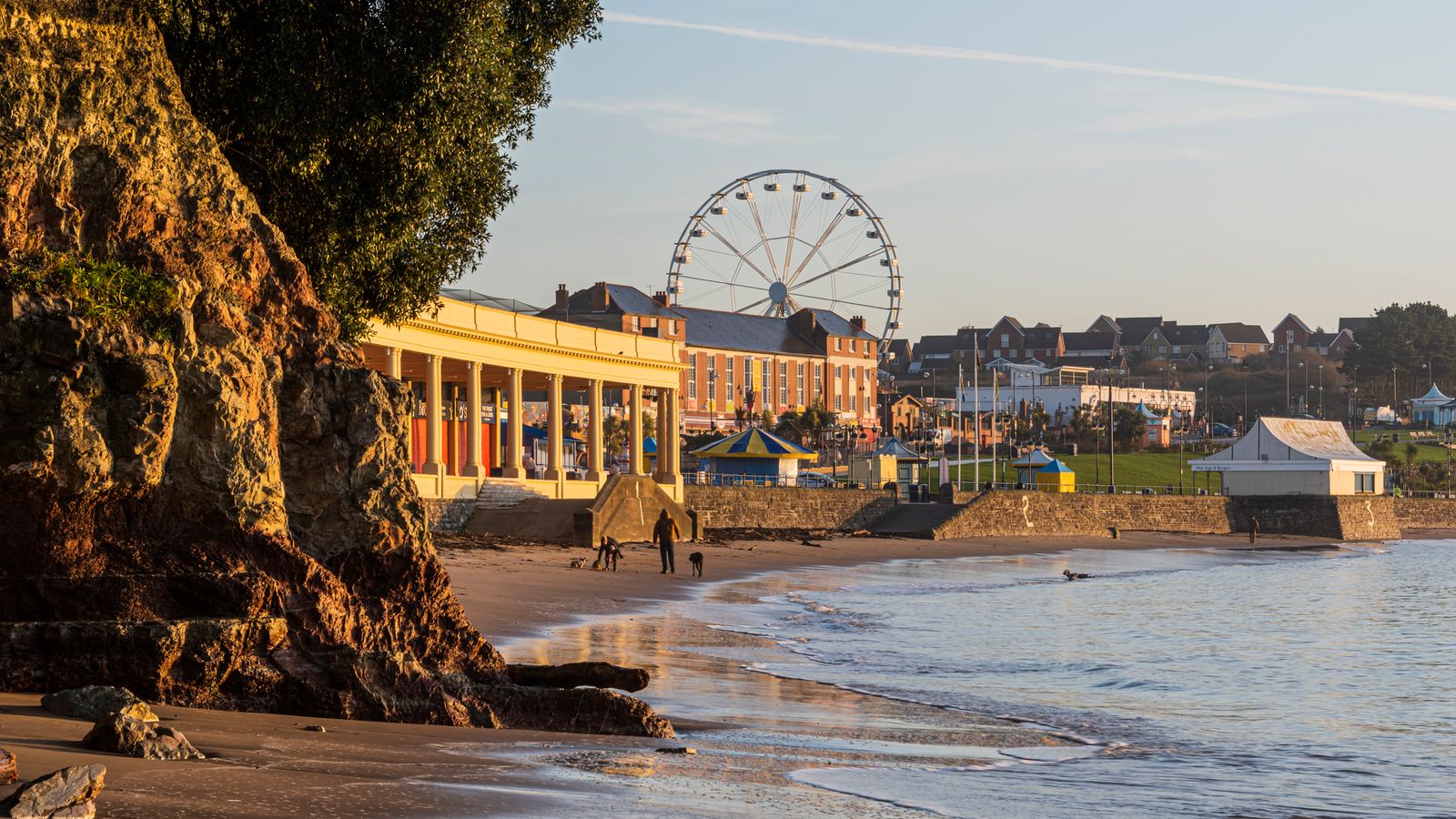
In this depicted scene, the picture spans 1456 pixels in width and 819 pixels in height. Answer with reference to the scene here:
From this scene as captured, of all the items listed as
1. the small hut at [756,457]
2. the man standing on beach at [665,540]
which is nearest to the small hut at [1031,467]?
the small hut at [756,457]

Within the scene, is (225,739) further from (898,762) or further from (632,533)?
(632,533)

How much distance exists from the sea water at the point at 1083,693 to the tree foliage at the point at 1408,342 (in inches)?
6495

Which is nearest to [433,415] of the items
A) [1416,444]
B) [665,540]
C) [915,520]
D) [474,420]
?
[474,420]

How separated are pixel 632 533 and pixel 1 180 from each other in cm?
3605

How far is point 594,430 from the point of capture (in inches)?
2121

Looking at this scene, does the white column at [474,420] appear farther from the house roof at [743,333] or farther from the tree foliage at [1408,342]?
the tree foliage at [1408,342]

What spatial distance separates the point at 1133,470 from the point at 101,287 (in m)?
116

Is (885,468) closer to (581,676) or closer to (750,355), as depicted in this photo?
(750,355)

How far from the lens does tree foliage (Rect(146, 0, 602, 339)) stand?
14.3 meters

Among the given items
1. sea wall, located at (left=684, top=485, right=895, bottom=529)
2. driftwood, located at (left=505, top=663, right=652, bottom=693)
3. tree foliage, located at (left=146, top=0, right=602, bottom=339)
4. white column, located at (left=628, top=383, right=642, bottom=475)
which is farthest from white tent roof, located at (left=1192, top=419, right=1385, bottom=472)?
driftwood, located at (left=505, top=663, right=652, bottom=693)

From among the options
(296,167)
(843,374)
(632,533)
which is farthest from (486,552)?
(843,374)

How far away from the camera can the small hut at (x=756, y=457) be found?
69.8 metres

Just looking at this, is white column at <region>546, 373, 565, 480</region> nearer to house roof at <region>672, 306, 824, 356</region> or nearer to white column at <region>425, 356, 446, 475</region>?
white column at <region>425, 356, 446, 475</region>

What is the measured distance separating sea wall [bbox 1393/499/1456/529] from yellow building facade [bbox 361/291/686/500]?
63.4 metres
